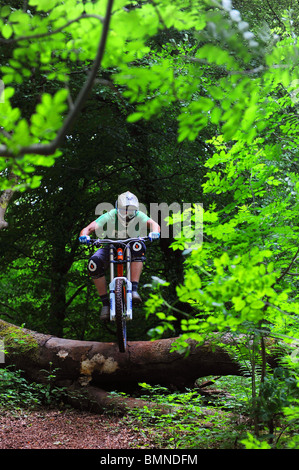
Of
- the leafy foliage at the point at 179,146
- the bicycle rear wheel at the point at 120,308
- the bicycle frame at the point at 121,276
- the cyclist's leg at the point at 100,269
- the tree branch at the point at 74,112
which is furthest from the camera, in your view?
the cyclist's leg at the point at 100,269

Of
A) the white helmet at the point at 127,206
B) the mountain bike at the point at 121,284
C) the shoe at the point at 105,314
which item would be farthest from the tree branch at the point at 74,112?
the shoe at the point at 105,314

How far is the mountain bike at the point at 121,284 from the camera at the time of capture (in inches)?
220

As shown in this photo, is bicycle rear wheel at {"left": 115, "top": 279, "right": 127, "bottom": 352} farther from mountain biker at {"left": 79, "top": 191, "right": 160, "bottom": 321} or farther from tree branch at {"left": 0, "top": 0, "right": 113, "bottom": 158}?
tree branch at {"left": 0, "top": 0, "right": 113, "bottom": 158}

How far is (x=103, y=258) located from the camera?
611 cm

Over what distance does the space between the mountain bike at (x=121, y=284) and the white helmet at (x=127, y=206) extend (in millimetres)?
335

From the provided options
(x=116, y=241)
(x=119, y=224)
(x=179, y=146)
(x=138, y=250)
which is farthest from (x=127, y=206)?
(x=179, y=146)

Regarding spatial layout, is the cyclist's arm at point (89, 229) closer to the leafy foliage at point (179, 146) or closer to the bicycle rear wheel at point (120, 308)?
the bicycle rear wheel at point (120, 308)

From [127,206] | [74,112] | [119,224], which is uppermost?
[127,206]

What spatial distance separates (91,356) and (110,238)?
5.60ft

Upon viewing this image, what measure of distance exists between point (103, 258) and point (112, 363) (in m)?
1.49

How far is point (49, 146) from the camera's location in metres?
1.74

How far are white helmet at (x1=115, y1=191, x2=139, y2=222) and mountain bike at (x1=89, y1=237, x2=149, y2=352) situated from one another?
335 millimetres

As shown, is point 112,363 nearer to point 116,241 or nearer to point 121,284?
point 121,284

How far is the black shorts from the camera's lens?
5.97m
